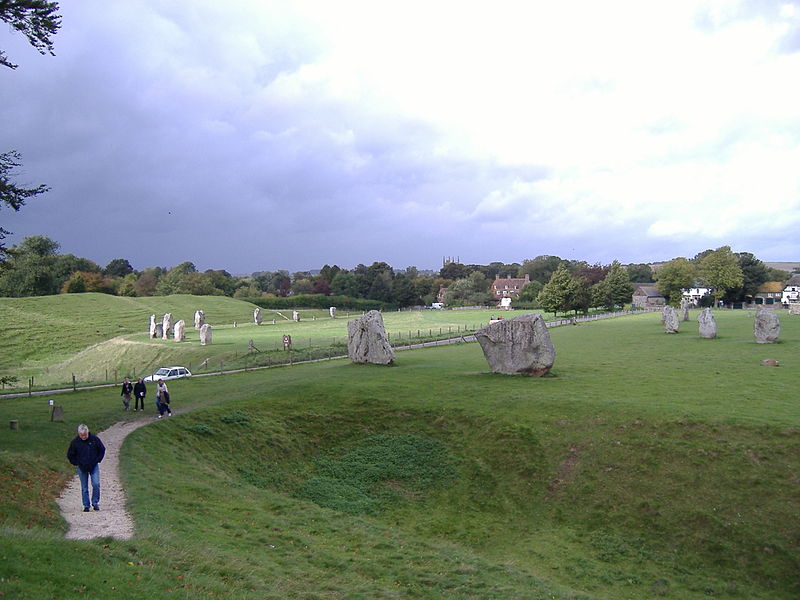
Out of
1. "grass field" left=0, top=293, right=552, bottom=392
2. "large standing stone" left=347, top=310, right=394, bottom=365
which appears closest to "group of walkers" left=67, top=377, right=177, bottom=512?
"grass field" left=0, top=293, right=552, bottom=392

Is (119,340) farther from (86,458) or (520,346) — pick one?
(86,458)

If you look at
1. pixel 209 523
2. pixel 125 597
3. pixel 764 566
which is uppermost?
pixel 125 597

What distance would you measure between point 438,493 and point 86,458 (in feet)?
41.7

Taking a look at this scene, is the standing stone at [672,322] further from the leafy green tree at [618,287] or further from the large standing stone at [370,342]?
the leafy green tree at [618,287]

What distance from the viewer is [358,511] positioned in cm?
2077

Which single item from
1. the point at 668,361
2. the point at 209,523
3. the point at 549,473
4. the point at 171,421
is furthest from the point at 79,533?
the point at 668,361

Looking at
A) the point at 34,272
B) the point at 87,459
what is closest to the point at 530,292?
the point at 34,272

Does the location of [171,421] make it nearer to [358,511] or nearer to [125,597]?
[358,511]

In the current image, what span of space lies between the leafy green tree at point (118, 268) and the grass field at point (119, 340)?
8184 centimetres

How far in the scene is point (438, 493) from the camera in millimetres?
22453

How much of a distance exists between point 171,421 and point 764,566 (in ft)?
76.5

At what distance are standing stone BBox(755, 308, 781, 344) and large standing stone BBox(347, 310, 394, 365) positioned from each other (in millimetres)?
31269

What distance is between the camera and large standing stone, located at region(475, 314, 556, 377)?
36.3 meters

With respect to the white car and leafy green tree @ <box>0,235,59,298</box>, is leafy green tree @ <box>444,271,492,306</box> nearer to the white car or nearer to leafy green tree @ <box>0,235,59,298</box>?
leafy green tree @ <box>0,235,59,298</box>
